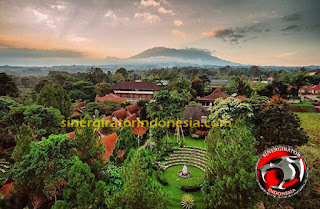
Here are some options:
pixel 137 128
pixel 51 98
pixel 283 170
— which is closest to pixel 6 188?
pixel 51 98

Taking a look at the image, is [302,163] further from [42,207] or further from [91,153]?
[42,207]

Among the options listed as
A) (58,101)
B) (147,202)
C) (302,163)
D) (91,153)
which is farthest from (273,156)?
(58,101)

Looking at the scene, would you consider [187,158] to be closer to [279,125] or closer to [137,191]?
[279,125]

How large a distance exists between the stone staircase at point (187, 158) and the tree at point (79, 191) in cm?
813

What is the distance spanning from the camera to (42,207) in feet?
32.1

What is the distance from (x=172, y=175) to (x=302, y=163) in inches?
369

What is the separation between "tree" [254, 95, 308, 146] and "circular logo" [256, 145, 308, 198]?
778 centimetres

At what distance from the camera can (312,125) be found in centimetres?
2197

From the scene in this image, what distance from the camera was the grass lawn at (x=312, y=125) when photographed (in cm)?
1811

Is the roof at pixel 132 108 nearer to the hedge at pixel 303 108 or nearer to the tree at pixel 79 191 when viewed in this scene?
the tree at pixel 79 191

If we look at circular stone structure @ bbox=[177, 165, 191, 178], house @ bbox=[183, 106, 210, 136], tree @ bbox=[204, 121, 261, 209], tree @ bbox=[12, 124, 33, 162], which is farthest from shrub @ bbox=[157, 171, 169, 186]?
house @ bbox=[183, 106, 210, 136]

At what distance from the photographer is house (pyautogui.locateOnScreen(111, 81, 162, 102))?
40500 mm

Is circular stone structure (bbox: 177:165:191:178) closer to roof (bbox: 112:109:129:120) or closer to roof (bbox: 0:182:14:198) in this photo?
roof (bbox: 0:182:14:198)

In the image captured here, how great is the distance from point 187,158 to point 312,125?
1745cm
